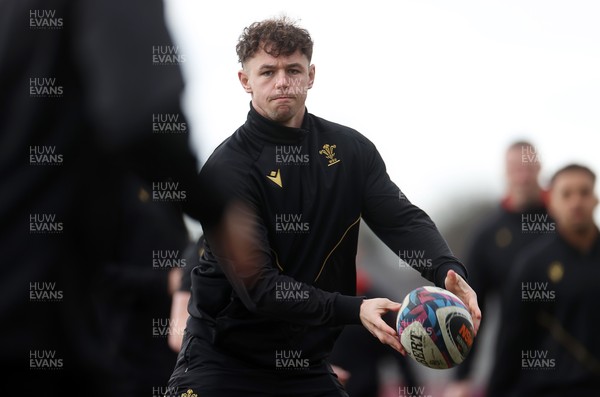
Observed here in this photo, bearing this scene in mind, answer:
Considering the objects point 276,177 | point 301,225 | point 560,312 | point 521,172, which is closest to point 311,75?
point 276,177

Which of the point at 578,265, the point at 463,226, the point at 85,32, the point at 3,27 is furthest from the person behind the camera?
the point at 463,226

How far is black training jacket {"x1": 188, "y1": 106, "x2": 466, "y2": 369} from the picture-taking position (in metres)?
5.97

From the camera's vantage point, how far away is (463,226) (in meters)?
64.9

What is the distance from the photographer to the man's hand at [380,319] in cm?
532

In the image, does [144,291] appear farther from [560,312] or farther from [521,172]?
[560,312]

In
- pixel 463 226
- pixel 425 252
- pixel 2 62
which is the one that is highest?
pixel 2 62

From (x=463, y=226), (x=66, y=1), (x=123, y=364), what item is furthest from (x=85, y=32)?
(x=463, y=226)

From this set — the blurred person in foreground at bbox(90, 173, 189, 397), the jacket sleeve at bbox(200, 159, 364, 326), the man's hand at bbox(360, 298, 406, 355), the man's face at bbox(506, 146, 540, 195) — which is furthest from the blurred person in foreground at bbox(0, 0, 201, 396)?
the man's face at bbox(506, 146, 540, 195)

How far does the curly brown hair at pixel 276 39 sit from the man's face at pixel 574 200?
12.2 feet

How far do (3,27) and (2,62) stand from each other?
Answer: 0.12 meters

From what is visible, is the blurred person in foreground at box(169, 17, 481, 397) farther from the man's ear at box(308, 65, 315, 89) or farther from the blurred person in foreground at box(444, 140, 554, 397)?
the blurred person in foreground at box(444, 140, 554, 397)

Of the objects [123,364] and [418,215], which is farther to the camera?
[123,364]

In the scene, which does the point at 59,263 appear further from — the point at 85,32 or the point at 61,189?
the point at 85,32

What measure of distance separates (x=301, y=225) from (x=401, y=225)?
55cm
